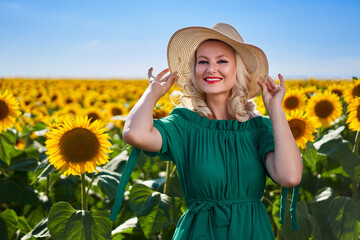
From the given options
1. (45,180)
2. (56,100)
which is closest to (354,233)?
(45,180)

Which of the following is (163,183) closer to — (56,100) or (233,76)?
(233,76)

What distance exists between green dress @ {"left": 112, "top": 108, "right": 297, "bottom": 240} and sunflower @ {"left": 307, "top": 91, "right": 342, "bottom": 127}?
5.86ft

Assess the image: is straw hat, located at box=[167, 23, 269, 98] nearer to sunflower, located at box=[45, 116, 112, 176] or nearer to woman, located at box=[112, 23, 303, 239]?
woman, located at box=[112, 23, 303, 239]

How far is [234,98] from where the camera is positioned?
2.09 metres

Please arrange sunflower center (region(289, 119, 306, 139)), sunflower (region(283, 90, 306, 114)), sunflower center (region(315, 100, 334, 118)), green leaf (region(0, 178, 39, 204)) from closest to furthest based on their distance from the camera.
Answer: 1. sunflower center (region(289, 119, 306, 139))
2. green leaf (region(0, 178, 39, 204))
3. sunflower center (region(315, 100, 334, 118))
4. sunflower (region(283, 90, 306, 114))

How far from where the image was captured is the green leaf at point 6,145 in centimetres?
314

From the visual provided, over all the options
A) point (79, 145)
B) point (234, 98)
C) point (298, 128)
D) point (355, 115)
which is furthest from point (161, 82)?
point (355, 115)

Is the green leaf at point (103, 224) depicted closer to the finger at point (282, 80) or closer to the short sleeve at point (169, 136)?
Result: the short sleeve at point (169, 136)

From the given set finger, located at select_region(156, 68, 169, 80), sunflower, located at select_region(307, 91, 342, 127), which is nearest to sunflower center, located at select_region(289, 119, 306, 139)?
sunflower, located at select_region(307, 91, 342, 127)

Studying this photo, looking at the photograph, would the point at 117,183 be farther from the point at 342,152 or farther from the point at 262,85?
the point at 342,152

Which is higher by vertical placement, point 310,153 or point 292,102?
point 292,102

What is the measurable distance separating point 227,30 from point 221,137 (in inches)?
20.9

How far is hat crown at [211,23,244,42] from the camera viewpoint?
209 cm

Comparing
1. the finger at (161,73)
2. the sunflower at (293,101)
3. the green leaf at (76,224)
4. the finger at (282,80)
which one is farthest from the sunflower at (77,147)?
the sunflower at (293,101)
